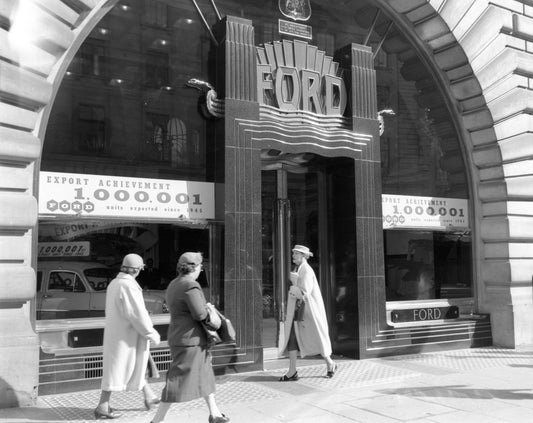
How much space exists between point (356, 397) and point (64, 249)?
157 inches

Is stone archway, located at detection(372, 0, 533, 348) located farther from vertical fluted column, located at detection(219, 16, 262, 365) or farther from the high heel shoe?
the high heel shoe

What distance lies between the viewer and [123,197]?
25.8 ft

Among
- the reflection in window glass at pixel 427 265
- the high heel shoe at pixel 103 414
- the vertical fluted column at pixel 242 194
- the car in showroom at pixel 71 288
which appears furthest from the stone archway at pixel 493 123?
the high heel shoe at pixel 103 414

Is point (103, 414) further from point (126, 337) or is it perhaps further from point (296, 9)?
point (296, 9)

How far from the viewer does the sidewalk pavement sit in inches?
237

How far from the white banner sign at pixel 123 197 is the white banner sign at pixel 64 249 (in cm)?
38

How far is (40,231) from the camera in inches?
283

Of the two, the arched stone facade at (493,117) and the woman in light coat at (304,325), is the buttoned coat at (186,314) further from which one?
the arched stone facade at (493,117)

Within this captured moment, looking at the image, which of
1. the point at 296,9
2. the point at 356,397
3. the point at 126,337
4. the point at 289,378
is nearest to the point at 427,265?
the point at 289,378

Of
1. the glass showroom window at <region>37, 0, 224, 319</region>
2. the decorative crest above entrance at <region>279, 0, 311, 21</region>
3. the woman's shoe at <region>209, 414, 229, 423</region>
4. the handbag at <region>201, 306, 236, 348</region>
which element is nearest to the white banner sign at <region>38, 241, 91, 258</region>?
the glass showroom window at <region>37, 0, 224, 319</region>

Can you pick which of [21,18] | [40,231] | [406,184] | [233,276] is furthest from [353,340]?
[21,18]

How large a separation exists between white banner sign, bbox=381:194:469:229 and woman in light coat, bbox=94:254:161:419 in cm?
536

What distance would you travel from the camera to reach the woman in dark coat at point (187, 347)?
523 cm

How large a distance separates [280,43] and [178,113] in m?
2.12
